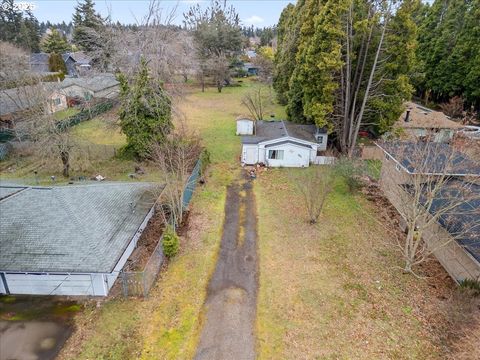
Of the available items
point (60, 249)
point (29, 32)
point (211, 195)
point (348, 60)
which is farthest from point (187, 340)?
point (29, 32)

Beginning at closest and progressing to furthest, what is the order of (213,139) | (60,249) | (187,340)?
1. (187,340)
2. (60,249)
3. (213,139)

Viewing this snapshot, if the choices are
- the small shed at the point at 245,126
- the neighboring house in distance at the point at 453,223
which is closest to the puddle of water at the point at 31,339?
the neighboring house in distance at the point at 453,223

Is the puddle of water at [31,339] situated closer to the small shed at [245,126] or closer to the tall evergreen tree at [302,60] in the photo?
the tall evergreen tree at [302,60]

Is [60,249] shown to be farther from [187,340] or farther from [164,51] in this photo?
[164,51]

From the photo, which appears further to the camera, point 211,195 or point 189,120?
point 189,120

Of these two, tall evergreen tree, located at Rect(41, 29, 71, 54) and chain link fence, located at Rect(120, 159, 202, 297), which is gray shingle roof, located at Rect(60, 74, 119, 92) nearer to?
tall evergreen tree, located at Rect(41, 29, 71, 54)

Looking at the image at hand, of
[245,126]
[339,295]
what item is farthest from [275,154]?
[339,295]
